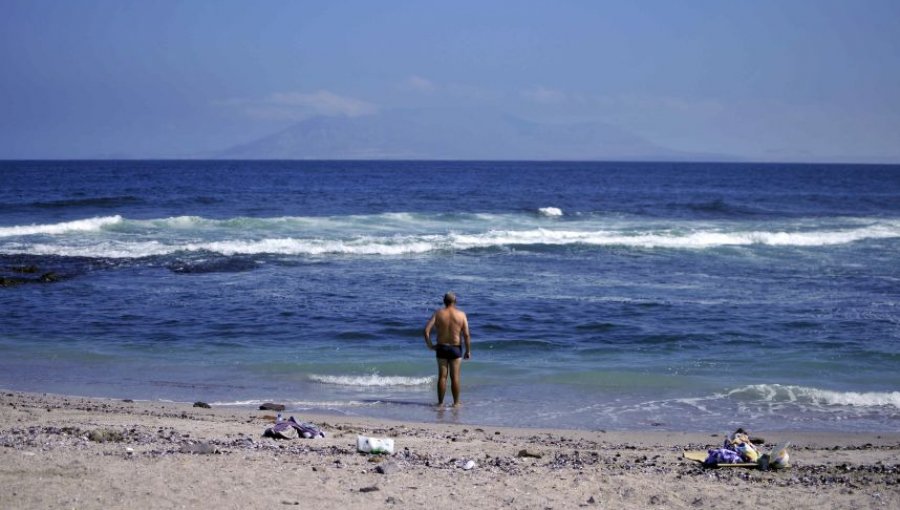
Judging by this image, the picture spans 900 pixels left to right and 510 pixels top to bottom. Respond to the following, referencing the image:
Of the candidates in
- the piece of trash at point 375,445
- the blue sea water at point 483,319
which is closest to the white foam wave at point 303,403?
the blue sea water at point 483,319

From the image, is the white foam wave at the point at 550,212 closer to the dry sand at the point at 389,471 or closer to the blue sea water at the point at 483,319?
the blue sea water at the point at 483,319

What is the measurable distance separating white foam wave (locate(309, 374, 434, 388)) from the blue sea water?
4 cm

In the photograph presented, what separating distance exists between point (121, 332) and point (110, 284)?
4.94 m

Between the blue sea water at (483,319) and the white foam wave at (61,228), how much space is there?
0.47 feet

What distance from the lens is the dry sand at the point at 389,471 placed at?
6.67m

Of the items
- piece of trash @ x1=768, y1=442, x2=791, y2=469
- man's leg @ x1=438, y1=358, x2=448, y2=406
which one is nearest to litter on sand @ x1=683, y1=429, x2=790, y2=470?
piece of trash @ x1=768, y1=442, x2=791, y2=469

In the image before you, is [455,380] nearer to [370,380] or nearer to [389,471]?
[370,380]

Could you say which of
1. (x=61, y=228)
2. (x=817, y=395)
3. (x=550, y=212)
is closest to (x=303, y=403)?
(x=817, y=395)

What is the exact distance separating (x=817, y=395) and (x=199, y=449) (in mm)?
7684

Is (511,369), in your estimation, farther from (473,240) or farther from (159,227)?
(159,227)

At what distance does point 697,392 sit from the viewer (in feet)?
39.3

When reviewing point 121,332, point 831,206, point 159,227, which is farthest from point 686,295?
point 831,206

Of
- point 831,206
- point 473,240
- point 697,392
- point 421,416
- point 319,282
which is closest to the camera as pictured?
point 421,416

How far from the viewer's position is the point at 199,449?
7.76 meters
